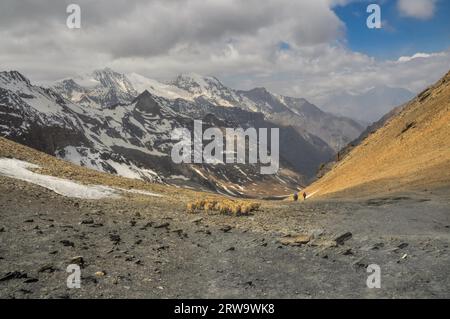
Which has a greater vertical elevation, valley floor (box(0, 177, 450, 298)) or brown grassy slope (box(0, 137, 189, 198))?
brown grassy slope (box(0, 137, 189, 198))

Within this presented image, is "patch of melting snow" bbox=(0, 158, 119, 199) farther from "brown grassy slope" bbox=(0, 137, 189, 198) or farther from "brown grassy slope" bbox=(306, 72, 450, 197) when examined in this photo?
"brown grassy slope" bbox=(306, 72, 450, 197)

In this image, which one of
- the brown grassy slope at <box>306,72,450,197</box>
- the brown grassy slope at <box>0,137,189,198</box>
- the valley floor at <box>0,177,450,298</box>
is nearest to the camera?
the valley floor at <box>0,177,450,298</box>

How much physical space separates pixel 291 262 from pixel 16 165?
21.8m

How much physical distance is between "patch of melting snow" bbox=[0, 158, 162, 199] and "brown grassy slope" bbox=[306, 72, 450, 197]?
2147 cm

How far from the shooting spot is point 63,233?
1805 cm

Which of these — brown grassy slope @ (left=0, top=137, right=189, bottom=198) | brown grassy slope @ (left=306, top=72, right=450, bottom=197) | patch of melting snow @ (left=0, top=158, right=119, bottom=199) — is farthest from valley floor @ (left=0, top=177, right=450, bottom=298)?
brown grassy slope @ (left=306, top=72, right=450, bottom=197)

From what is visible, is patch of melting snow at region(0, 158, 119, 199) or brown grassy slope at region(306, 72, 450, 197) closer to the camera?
patch of melting snow at region(0, 158, 119, 199)

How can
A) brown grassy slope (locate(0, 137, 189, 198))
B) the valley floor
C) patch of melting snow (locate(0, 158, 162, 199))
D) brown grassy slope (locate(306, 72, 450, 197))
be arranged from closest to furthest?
the valley floor
patch of melting snow (locate(0, 158, 162, 199))
brown grassy slope (locate(0, 137, 189, 198))
brown grassy slope (locate(306, 72, 450, 197))

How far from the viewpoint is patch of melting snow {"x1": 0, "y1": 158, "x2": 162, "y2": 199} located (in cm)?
2728

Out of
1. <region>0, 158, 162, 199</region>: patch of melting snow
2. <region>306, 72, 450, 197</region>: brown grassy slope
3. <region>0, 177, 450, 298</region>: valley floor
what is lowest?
<region>0, 177, 450, 298</region>: valley floor

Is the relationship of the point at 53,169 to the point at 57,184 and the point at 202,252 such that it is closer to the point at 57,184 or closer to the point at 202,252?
the point at 57,184

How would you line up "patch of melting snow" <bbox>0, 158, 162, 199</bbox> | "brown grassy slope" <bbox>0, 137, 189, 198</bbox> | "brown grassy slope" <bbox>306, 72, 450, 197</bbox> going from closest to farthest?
"patch of melting snow" <bbox>0, 158, 162, 199</bbox>
"brown grassy slope" <bbox>0, 137, 189, 198</bbox>
"brown grassy slope" <bbox>306, 72, 450, 197</bbox>

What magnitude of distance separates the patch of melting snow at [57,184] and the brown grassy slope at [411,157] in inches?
845
